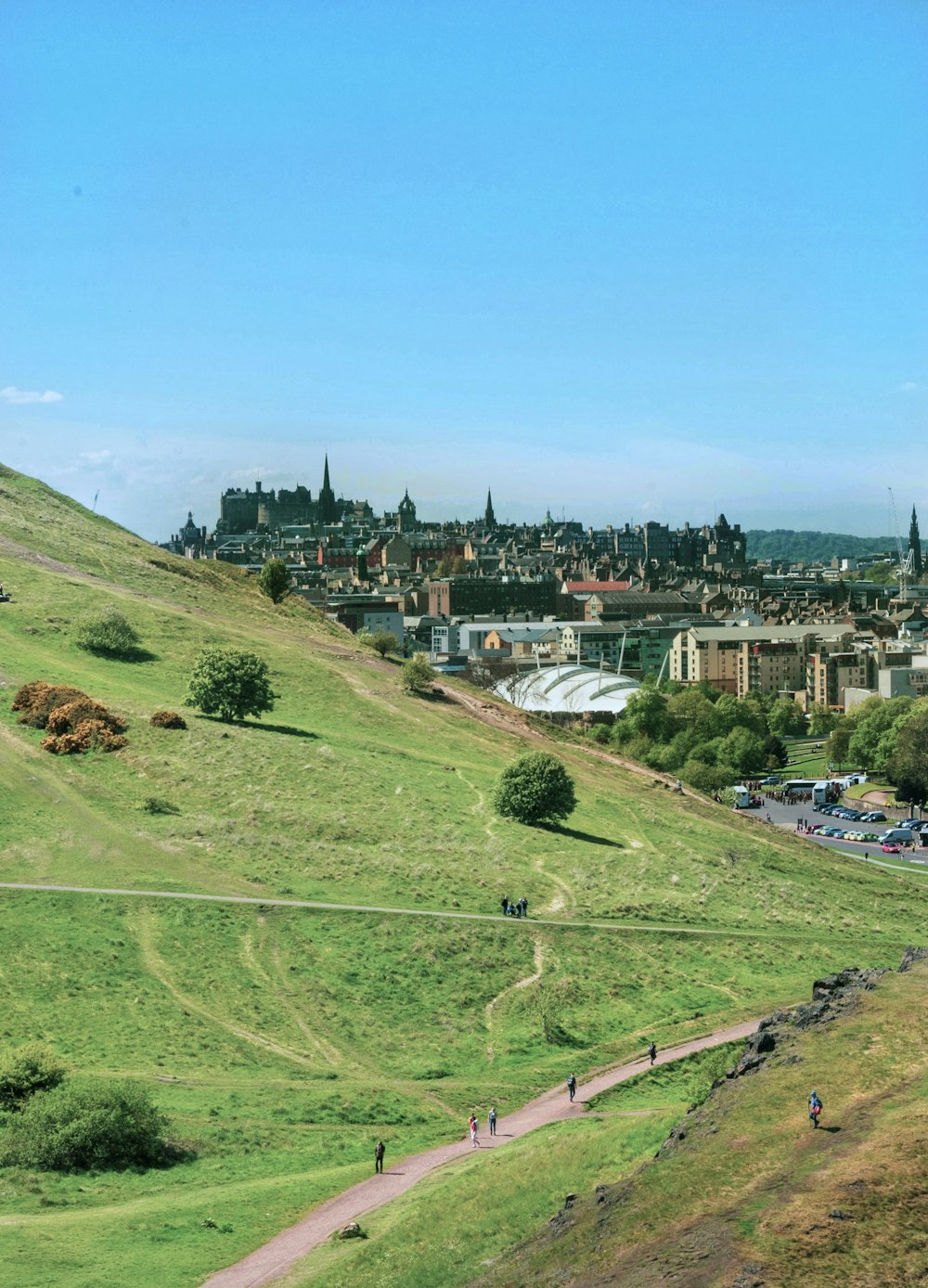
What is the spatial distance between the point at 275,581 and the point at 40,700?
42.4m

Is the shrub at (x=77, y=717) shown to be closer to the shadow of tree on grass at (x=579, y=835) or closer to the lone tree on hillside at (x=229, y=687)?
the lone tree on hillside at (x=229, y=687)

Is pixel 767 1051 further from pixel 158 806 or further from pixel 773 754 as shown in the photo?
pixel 773 754

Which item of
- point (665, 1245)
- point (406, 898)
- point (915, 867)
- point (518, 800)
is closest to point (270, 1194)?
point (665, 1245)

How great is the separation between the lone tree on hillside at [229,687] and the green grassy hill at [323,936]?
109 cm

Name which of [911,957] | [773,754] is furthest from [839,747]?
[911,957]

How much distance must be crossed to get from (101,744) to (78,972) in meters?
23.1

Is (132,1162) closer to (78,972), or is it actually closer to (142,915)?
(78,972)

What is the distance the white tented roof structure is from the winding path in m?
113

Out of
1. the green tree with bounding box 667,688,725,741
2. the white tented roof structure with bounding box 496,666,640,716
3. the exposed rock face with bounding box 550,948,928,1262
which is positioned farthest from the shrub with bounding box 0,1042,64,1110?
the white tented roof structure with bounding box 496,666,640,716

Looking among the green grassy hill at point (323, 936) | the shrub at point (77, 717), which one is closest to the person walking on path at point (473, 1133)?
the green grassy hill at point (323, 936)

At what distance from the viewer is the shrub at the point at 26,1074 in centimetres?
3834

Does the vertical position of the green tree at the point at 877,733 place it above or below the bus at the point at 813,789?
above

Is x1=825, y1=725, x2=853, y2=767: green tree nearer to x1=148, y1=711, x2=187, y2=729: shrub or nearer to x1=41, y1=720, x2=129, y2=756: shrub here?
x1=148, y1=711, x2=187, y2=729: shrub

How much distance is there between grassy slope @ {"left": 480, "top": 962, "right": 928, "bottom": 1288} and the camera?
2323 centimetres
